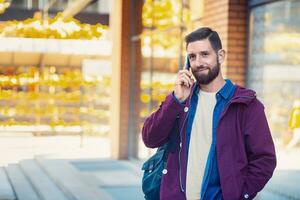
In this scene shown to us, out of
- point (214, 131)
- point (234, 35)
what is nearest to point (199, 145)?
point (214, 131)

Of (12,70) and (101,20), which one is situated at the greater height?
(101,20)

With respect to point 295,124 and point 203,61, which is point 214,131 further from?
point 295,124

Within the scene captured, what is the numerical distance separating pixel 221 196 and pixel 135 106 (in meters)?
10.8

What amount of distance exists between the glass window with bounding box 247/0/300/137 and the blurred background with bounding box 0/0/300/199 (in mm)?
12

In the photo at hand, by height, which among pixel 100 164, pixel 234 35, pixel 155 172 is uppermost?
pixel 234 35

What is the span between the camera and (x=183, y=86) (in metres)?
3.13

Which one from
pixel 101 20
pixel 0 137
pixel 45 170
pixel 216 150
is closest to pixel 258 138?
pixel 216 150

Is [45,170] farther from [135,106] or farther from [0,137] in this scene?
[0,137]

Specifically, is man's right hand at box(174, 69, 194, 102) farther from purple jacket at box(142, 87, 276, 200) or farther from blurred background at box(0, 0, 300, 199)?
blurred background at box(0, 0, 300, 199)

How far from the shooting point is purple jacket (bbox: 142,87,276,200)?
301 centimetres

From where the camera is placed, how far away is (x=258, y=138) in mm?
3041

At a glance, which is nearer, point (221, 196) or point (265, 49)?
point (221, 196)

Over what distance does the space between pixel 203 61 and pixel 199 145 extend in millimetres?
392

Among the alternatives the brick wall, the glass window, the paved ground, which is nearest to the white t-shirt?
the paved ground
